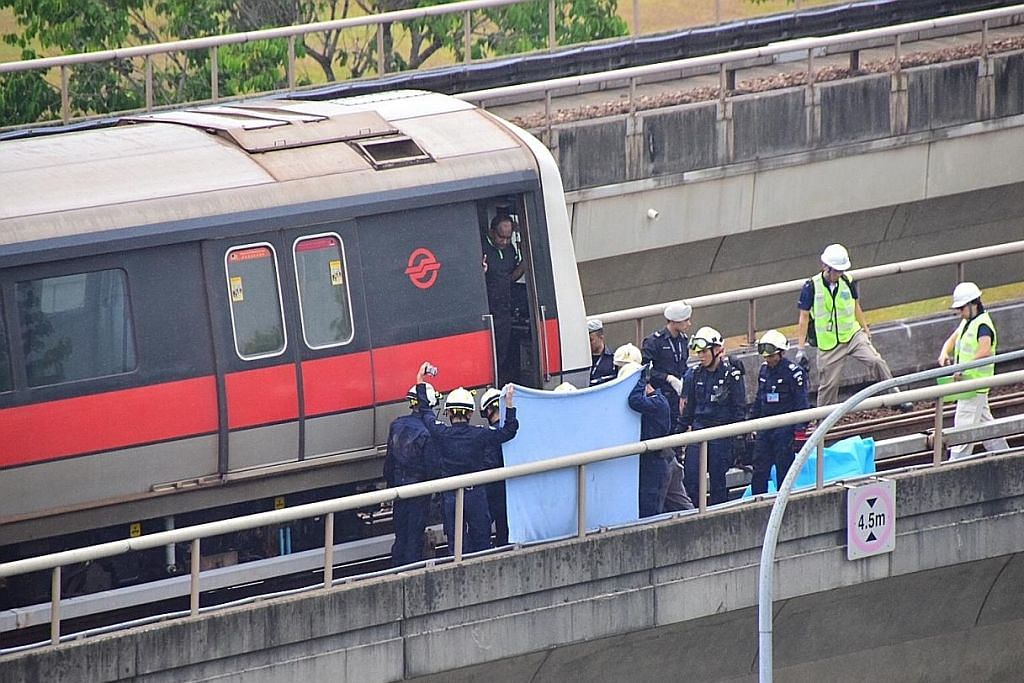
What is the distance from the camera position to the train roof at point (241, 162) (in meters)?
14.1

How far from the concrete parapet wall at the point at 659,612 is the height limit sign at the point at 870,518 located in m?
0.09

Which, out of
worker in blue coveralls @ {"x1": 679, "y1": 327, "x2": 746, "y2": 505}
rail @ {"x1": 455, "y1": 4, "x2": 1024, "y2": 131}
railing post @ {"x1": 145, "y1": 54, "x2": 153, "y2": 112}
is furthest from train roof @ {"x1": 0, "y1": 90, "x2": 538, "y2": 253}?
railing post @ {"x1": 145, "y1": 54, "x2": 153, "y2": 112}

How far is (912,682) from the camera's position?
15.9 m

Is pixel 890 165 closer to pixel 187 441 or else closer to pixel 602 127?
pixel 602 127

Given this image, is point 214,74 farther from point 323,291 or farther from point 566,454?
point 566,454

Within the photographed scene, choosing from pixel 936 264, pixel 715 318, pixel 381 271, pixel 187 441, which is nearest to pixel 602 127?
pixel 715 318

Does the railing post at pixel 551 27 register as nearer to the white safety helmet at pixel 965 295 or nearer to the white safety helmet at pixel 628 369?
the white safety helmet at pixel 965 295

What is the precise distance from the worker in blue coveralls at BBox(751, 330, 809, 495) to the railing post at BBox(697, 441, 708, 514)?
2.07 ft

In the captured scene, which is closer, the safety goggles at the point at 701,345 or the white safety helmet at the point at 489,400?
the white safety helmet at the point at 489,400

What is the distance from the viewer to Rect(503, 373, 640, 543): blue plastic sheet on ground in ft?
46.3

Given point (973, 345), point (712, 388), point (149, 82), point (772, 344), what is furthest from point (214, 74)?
point (973, 345)

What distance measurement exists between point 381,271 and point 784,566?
366 centimetres

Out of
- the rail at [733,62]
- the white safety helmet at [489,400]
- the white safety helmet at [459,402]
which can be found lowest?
the white safety helmet at [489,400]

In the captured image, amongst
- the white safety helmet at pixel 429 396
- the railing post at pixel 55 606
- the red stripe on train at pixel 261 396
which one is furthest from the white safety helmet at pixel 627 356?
the railing post at pixel 55 606
